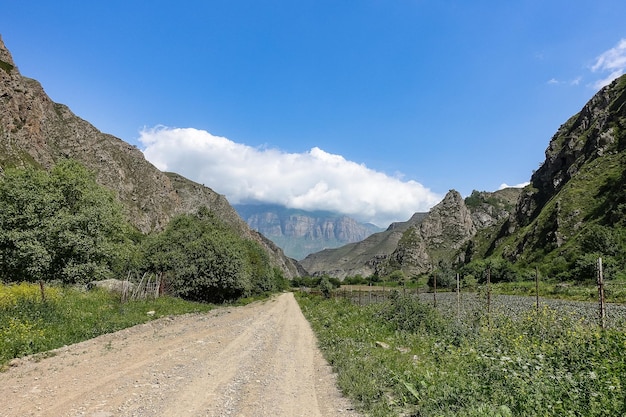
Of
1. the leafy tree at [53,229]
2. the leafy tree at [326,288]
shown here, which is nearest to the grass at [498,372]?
the leafy tree at [53,229]

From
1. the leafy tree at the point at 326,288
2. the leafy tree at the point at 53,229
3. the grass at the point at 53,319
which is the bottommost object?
the leafy tree at the point at 326,288

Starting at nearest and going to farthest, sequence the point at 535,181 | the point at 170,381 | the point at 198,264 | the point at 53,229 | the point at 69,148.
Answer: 1. the point at 170,381
2. the point at 53,229
3. the point at 198,264
4. the point at 69,148
5. the point at 535,181

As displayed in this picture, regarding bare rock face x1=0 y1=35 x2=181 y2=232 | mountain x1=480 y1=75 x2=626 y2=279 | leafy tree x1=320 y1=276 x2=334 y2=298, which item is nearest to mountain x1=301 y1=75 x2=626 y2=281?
mountain x1=480 y1=75 x2=626 y2=279

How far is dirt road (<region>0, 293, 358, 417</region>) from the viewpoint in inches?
343

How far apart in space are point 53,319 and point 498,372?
17949mm

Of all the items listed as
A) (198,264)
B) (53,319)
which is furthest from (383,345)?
(198,264)

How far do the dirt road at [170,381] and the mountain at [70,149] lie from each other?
88595mm

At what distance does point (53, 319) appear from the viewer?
17156mm

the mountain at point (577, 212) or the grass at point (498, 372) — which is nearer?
the grass at point (498, 372)

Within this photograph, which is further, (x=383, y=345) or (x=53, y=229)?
(x=53, y=229)

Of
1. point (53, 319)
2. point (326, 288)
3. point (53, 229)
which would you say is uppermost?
point (53, 229)

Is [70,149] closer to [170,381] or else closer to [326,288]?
[326,288]

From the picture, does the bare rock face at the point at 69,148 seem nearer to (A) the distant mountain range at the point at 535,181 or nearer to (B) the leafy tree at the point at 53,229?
(A) the distant mountain range at the point at 535,181

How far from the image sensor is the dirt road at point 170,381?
8.71 meters
